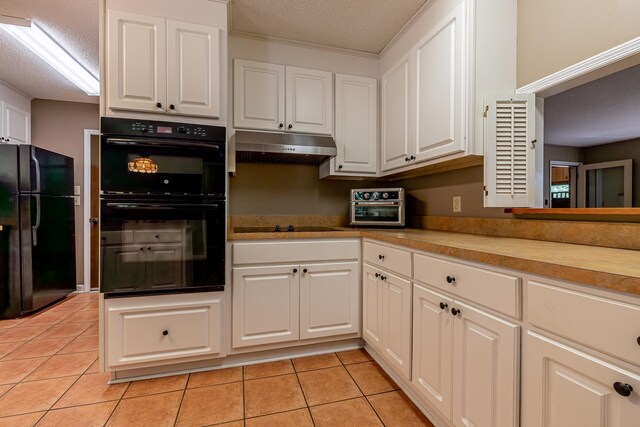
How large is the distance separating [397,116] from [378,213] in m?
0.74

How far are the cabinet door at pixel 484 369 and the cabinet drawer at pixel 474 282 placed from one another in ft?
0.16

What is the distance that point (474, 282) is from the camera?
111cm

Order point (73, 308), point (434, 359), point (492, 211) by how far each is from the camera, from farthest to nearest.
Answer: point (73, 308)
point (492, 211)
point (434, 359)

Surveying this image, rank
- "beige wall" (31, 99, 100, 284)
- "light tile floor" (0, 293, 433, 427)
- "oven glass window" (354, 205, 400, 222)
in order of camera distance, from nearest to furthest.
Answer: "light tile floor" (0, 293, 433, 427) → "oven glass window" (354, 205, 400, 222) → "beige wall" (31, 99, 100, 284)

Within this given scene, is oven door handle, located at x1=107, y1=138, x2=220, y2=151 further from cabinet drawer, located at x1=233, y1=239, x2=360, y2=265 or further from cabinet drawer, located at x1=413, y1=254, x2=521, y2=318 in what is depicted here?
cabinet drawer, located at x1=413, y1=254, x2=521, y2=318

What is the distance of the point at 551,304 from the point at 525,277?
0.34 feet

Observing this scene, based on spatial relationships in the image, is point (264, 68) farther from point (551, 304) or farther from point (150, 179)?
point (551, 304)

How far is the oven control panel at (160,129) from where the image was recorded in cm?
167

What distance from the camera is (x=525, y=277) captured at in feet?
3.04

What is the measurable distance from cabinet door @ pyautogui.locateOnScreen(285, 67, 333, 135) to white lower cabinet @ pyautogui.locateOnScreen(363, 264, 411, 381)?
1.17 meters

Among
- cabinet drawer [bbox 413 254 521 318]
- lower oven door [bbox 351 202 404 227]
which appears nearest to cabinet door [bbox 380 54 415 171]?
lower oven door [bbox 351 202 404 227]

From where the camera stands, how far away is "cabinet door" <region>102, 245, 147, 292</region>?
168 centimetres

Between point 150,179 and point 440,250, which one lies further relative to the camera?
point 150,179

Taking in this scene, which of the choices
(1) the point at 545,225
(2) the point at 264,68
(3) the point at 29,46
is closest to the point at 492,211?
(1) the point at 545,225
